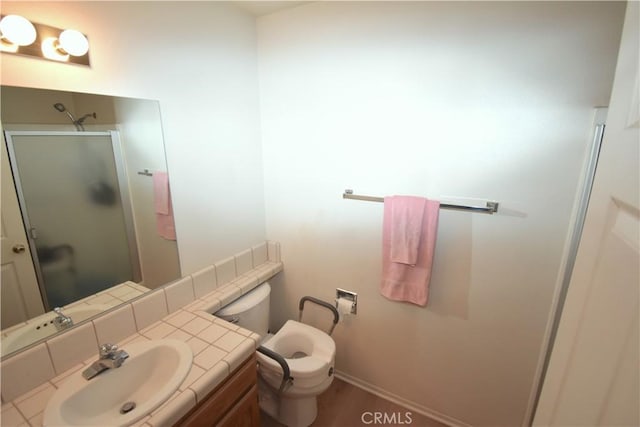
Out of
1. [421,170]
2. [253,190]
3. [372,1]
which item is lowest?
[253,190]

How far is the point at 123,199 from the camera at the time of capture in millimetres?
1233

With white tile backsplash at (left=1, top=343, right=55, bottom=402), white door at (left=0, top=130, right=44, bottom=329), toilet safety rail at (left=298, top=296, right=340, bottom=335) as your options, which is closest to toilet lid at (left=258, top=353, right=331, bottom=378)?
toilet safety rail at (left=298, top=296, right=340, bottom=335)

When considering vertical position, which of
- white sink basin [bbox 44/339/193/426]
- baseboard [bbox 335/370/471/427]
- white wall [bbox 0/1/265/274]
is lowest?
baseboard [bbox 335/370/471/427]

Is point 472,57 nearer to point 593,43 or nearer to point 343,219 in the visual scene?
point 593,43

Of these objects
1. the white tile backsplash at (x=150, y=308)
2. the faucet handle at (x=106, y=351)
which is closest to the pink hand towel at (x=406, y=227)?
the white tile backsplash at (x=150, y=308)

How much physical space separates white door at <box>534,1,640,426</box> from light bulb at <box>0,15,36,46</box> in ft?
5.19

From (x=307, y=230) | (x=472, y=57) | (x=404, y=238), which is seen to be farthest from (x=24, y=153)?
(x=472, y=57)

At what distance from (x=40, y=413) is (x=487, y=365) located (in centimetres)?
192

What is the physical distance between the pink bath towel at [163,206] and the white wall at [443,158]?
0.69 m

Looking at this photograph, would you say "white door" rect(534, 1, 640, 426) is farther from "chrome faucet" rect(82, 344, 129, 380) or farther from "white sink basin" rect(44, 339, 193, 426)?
"chrome faucet" rect(82, 344, 129, 380)

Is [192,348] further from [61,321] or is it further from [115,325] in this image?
[61,321]

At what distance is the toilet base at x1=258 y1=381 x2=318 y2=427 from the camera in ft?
5.32

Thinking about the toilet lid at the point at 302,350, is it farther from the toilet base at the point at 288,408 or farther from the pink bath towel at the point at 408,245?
the pink bath towel at the point at 408,245

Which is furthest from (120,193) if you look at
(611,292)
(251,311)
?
(611,292)
